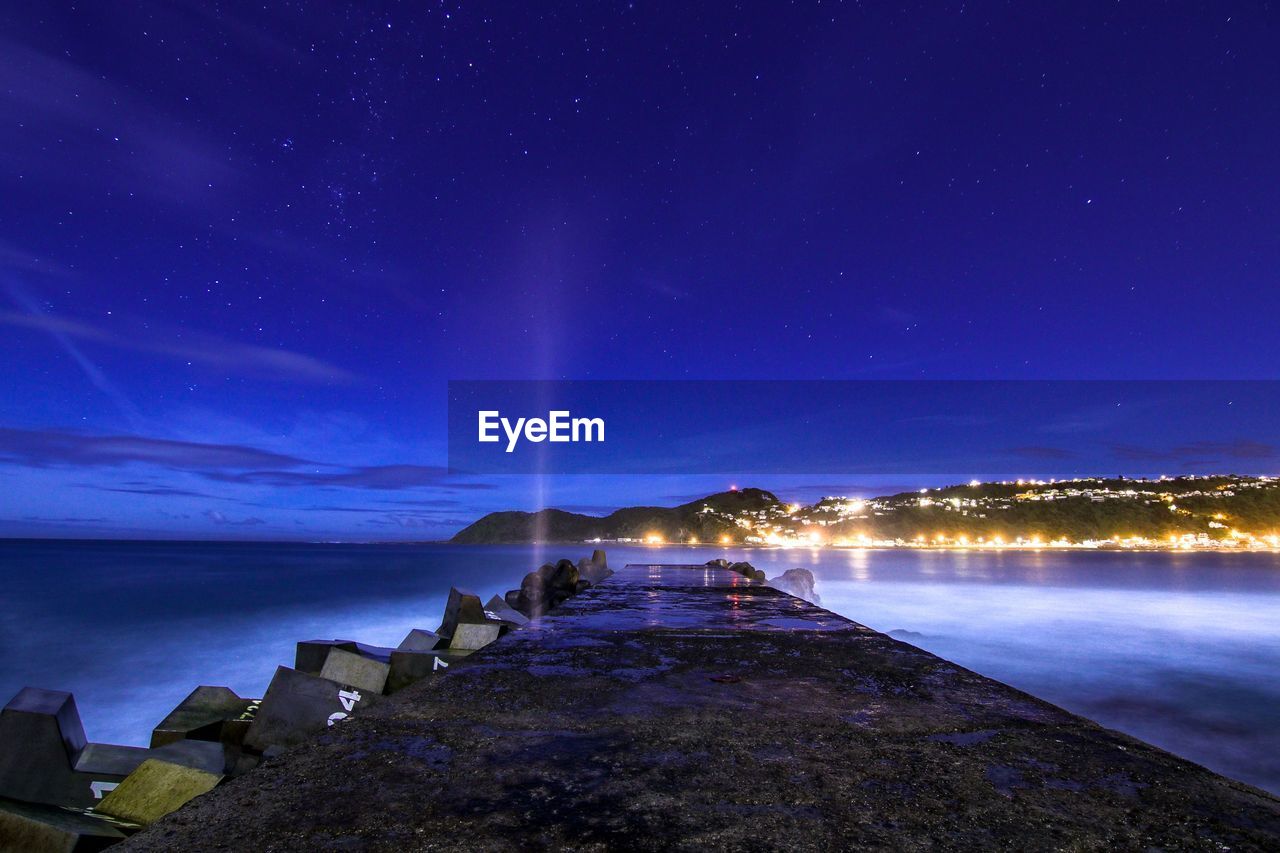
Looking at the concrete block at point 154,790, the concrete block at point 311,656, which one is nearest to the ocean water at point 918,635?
the concrete block at point 311,656

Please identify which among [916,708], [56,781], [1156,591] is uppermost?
[916,708]

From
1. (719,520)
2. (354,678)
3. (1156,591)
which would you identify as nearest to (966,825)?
(354,678)

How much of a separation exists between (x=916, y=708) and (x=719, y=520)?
143m

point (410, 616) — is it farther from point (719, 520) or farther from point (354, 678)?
point (719, 520)

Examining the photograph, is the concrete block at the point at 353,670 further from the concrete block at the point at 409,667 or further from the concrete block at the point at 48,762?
the concrete block at the point at 48,762

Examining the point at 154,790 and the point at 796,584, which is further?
the point at 796,584

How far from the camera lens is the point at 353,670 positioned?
5.50 meters

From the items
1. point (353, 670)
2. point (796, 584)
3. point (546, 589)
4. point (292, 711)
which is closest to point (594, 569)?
point (546, 589)

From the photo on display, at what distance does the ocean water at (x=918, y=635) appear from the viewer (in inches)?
411

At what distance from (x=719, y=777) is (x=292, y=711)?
3837 mm

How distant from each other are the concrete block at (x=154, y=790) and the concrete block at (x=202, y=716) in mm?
1610

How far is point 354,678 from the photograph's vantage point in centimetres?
550

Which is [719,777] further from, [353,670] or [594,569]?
[594,569]

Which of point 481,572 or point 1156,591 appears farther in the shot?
point 481,572
